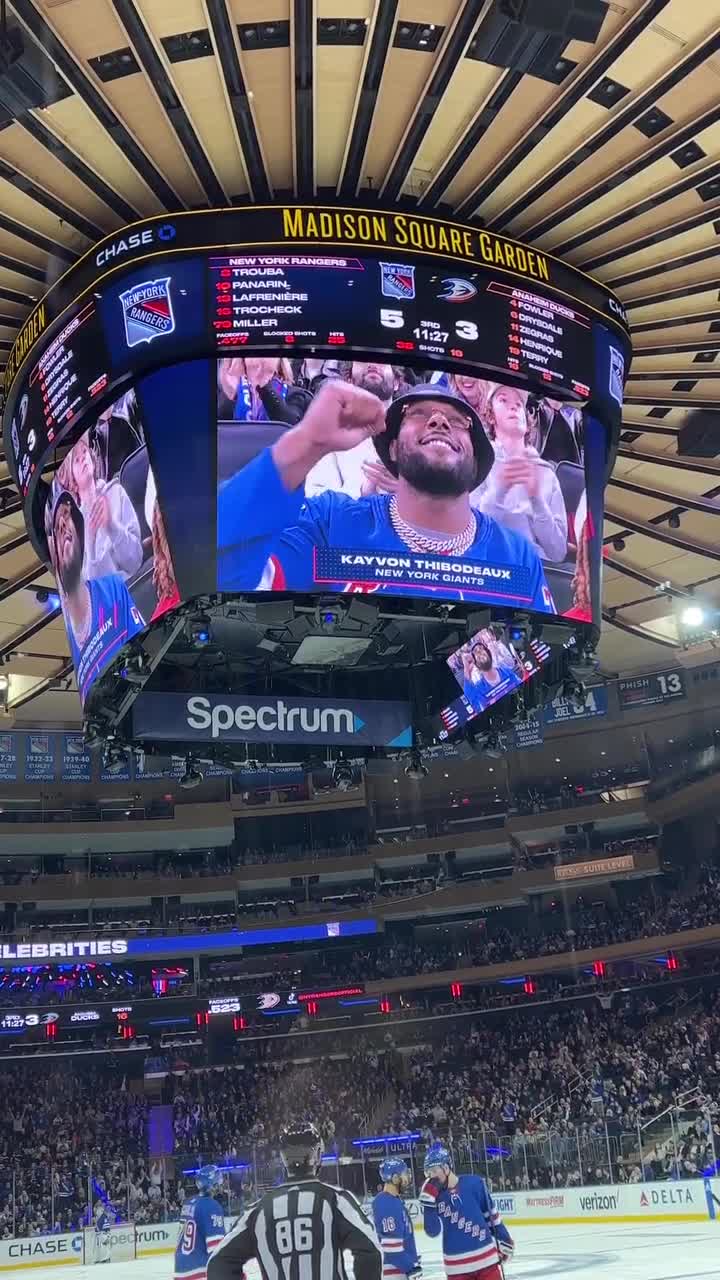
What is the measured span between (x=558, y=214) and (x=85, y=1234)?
20763 mm

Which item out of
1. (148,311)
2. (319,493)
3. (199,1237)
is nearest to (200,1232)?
(199,1237)

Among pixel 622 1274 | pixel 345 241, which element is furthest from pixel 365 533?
pixel 622 1274

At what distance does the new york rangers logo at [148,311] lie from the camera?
32.2 feet

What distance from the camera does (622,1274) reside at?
482 inches

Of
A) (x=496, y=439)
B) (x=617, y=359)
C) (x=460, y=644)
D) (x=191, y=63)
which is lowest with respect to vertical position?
(x=460, y=644)

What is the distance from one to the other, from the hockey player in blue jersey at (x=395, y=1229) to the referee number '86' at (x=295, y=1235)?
5.81m

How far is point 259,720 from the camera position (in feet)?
39.6

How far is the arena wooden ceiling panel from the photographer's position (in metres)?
8.25

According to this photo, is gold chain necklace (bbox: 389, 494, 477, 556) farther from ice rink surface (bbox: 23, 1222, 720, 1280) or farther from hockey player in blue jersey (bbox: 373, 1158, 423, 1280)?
ice rink surface (bbox: 23, 1222, 720, 1280)

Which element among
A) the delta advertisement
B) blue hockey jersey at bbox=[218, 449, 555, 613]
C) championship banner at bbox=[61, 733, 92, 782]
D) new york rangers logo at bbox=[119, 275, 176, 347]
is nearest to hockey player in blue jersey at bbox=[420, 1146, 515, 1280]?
blue hockey jersey at bbox=[218, 449, 555, 613]

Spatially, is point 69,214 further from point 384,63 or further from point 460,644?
point 460,644

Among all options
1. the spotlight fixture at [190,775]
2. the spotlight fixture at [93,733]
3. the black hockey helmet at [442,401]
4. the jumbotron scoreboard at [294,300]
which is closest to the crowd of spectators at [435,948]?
the spotlight fixture at [190,775]

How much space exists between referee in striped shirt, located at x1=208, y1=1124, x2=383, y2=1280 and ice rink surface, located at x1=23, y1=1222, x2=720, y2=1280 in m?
8.01

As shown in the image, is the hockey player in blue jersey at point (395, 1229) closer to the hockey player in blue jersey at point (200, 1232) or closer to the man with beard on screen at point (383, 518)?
the hockey player in blue jersey at point (200, 1232)
